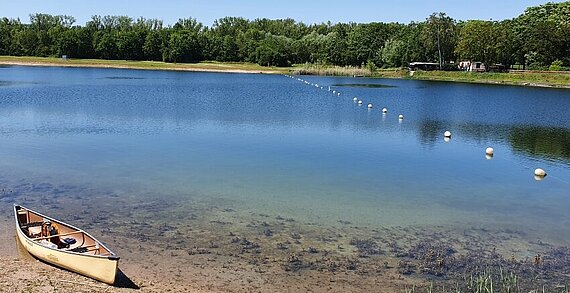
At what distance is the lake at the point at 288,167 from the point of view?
16172mm

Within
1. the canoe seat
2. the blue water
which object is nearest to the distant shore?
the blue water

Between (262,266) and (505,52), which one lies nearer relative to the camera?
(262,266)

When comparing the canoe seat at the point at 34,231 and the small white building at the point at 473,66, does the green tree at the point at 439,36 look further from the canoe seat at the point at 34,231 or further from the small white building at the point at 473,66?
the canoe seat at the point at 34,231

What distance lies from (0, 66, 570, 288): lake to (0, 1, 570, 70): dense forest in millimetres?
58095

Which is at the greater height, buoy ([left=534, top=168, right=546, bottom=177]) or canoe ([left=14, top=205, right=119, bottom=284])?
canoe ([left=14, top=205, right=119, bottom=284])

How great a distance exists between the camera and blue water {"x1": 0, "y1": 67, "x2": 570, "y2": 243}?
17484 mm

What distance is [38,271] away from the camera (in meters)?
11.0

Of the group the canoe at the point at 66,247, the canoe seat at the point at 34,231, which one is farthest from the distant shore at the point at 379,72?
the canoe seat at the point at 34,231

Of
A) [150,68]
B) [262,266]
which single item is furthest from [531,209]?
[150,68]

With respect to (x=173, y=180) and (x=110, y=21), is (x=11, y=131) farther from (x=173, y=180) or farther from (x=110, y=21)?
(x=110, y=21)

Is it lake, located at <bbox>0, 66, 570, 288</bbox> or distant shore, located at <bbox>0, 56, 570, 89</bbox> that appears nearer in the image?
lake, located at <bbox>0, 66, 570, 288</bbox>

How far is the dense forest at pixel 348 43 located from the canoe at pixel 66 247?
91041 mm

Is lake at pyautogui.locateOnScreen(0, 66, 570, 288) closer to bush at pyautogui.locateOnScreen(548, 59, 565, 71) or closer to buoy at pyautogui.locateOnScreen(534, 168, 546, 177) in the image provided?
buoy at pyautogui.locateOnScreen(534, 168, 546, 177)

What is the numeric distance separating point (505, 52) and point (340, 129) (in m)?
76.8
